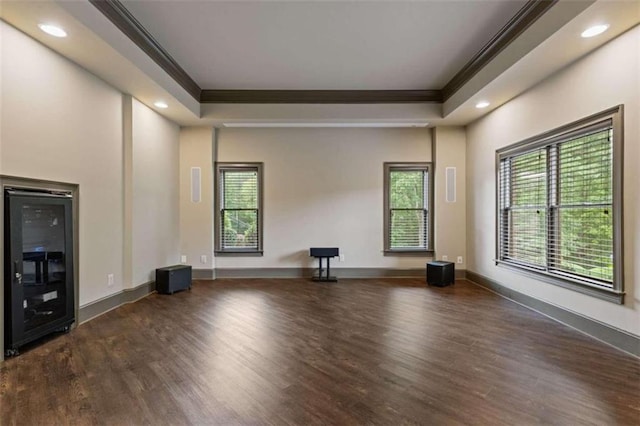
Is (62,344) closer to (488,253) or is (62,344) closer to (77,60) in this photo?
(77,60)

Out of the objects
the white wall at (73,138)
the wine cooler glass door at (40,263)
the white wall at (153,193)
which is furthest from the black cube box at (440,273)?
the wine cooler glass door at (40,263)

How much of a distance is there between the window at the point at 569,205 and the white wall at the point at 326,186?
1974 millimetres

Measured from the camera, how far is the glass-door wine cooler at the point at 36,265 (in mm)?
2727

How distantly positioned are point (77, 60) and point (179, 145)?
2460mm

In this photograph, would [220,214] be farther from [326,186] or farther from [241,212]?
[326,186]

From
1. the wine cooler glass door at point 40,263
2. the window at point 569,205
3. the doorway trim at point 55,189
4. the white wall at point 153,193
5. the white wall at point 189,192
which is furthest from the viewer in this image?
the white wall at point 189,192

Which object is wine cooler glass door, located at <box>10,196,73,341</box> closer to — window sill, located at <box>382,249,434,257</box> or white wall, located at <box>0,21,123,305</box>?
white wall, located at <box>0,21,123,305</box>

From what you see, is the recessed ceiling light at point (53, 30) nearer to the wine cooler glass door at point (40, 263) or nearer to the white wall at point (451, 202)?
the wine cooler glass door at point (40, 263)

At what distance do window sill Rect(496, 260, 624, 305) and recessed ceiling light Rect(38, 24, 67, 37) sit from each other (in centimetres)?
573

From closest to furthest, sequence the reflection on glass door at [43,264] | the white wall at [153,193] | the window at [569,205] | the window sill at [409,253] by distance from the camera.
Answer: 1. the reflection on glass door at [43,264]
2. the window at [569,205]
3. the white wall at [153,193]
4. the window sill at [409,253]

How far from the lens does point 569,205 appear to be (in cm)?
353

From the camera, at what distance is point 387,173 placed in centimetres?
607

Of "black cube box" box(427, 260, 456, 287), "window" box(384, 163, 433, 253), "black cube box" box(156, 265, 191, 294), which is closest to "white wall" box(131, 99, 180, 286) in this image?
"black cube box" box(156, 265, 191, 294)

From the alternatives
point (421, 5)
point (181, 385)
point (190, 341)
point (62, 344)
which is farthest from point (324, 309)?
point (421, 5)
